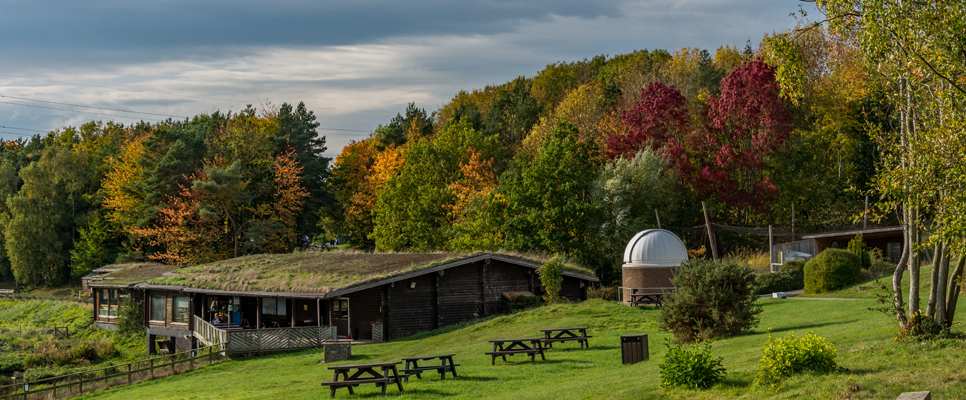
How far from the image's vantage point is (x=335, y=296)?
31.1 meters

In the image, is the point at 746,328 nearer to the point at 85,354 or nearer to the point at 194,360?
the point at 194,360

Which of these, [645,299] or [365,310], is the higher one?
[645,299]

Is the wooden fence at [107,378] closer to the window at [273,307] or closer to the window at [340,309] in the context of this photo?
the window at [340,309]

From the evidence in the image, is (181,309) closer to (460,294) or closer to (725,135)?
(460,294)

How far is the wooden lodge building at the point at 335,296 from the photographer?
Result: 104ft

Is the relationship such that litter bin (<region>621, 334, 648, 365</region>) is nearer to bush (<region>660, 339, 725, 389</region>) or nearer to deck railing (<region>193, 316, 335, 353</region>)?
bush (<region>660, 339, 725, 389</region>)

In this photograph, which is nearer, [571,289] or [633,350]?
[633,350]

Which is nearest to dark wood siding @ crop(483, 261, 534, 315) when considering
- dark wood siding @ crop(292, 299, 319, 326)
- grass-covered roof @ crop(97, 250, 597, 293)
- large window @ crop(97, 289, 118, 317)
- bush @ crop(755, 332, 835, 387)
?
grass-covered roof @ crop(97, 250, 597, 293)

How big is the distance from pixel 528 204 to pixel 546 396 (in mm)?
31828

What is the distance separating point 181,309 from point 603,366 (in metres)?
31.3

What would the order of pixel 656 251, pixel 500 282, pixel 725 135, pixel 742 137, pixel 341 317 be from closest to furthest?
pixel 656 251 → pixel 341 317 → pixel 500 282 → pixel 725 135 → pixel 742 137

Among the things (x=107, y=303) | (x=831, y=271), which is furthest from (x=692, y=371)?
(x=107, y=303)

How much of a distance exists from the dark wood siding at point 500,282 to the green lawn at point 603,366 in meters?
3.60

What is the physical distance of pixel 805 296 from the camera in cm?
3038
